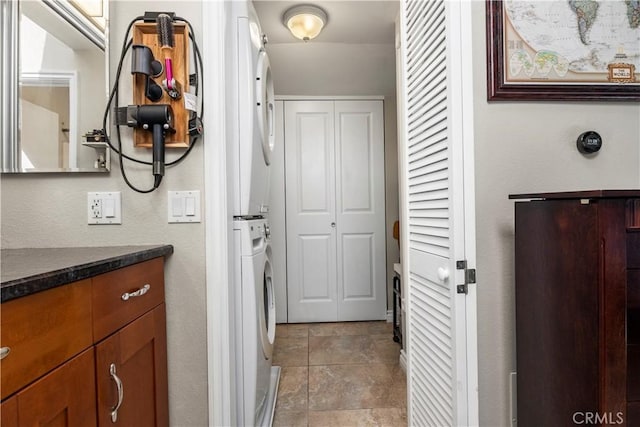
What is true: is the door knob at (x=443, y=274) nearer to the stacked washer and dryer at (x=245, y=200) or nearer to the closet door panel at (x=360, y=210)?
the stacked washer and dryer at (x=245, y=200)

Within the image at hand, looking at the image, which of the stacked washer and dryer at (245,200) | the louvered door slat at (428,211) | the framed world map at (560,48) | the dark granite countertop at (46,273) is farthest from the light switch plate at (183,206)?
the framed world map at (560,48)

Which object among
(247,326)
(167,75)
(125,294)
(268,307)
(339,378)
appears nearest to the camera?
(125,294)

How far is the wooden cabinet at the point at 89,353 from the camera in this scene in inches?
22.3

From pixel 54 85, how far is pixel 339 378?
215 cm

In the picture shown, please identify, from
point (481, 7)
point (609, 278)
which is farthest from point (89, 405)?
point (481, 7)

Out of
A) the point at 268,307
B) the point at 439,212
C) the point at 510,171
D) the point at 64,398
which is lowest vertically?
the point at 268,307

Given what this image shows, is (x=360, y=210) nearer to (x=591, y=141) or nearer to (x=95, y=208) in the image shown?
(x=591, y=141)

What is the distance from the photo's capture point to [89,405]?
743 mm

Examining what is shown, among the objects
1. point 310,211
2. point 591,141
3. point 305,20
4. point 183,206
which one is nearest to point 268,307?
point 183,206

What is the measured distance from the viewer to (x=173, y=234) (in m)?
1.23

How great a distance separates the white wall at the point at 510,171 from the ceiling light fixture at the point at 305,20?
1261 mm

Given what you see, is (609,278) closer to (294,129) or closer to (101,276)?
(101,276)

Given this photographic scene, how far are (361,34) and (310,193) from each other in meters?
1.50

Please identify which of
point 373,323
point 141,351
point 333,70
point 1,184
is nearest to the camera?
point 141,351
